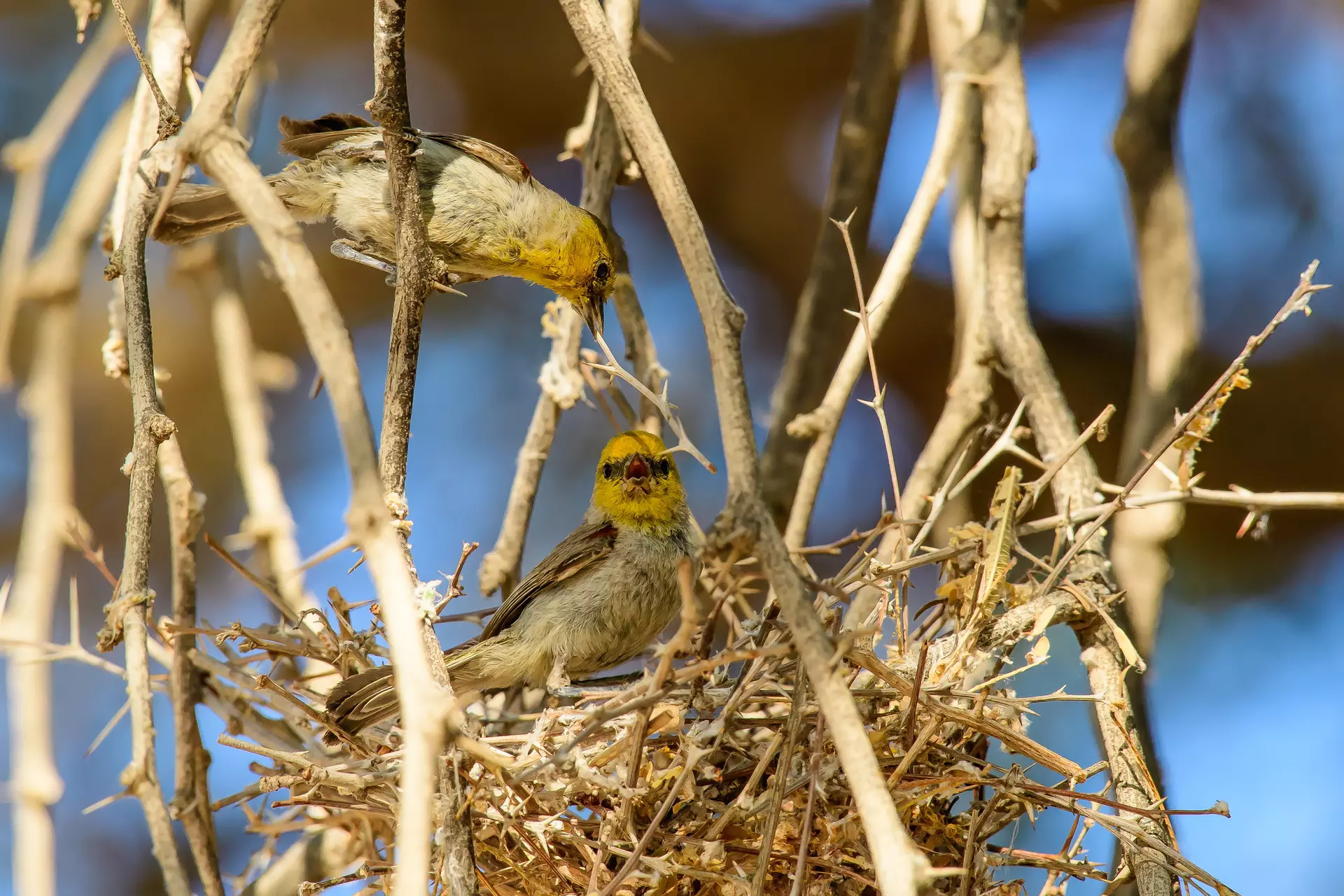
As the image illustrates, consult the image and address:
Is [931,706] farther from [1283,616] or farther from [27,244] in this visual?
[1283,616]

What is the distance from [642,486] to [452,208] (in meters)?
0.95

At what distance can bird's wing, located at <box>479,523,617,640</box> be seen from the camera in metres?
3.37

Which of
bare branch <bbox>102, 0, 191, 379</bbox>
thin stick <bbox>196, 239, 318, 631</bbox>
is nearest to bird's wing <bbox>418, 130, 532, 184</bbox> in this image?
bare branch <bbox>102, 0, 191, 379</bbox>

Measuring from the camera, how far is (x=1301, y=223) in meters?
4.67

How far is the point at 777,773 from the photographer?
2.09 meters

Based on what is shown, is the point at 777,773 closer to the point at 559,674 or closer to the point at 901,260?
the point at 559,674

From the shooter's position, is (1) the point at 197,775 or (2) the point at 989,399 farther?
(2) the point at 989,399

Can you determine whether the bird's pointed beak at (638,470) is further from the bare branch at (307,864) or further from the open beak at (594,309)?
the bare branch at (307,864)

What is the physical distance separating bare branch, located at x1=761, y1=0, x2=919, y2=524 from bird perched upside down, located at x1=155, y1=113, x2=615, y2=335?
86 cm

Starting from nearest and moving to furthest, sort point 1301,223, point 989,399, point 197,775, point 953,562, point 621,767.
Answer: point 621,767 → point 953,562 → point 197,775 → point 989,399 → point 1301,223

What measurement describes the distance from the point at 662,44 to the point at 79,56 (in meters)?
2.46

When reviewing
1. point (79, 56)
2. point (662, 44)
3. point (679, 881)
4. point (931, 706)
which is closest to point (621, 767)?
point (679, 881)

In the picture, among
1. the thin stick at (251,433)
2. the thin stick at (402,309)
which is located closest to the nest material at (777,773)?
the thin stick at (402,309)

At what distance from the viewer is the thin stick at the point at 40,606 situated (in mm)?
2975
